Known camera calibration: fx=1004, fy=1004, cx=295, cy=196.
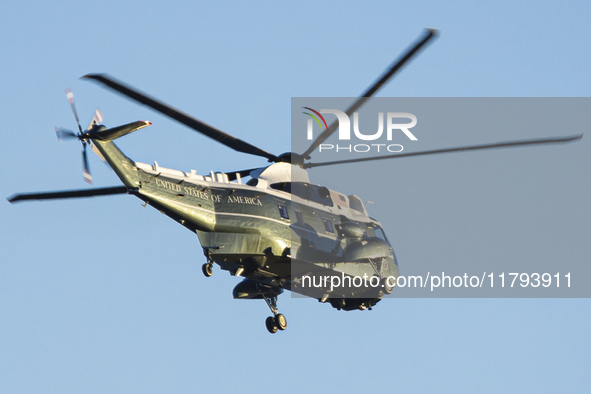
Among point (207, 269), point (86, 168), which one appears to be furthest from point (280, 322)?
point (86, 168)

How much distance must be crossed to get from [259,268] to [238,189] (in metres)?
2.57

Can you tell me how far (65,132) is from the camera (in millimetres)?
27234

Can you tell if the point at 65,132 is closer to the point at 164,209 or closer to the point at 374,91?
the point at 164,209

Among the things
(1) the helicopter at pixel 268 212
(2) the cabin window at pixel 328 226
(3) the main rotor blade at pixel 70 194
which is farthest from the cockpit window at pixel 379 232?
(3) the main rotor blade at pixel 70 194

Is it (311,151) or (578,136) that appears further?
(311,151)

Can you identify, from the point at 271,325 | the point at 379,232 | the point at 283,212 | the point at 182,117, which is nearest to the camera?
the point at 182,117

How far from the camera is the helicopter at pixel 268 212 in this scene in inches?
1125

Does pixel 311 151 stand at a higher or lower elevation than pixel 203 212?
higher

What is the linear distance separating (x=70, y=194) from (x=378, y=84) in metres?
10.0

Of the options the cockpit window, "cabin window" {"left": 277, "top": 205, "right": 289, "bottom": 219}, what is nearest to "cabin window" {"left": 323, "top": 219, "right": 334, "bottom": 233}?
"cabin window" {"left": 277, "top": 205, "right": 289, "bottom": 219}

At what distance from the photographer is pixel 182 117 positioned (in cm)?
2980

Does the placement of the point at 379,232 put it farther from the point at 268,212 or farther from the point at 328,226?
the point at 268,212

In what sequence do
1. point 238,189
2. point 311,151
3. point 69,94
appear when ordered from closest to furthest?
point 69,94, point 238,189, point 311,151

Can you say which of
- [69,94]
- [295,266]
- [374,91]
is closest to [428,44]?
[374,91]
